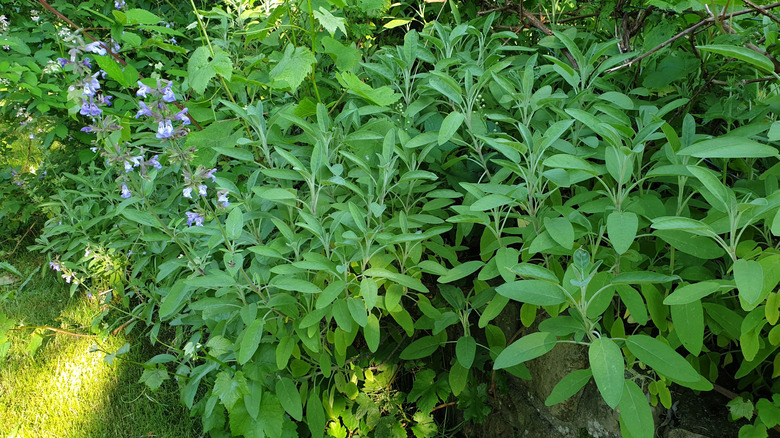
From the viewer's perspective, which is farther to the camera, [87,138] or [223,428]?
[87,138]

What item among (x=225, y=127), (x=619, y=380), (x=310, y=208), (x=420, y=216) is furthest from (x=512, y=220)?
(x=225, y=127)

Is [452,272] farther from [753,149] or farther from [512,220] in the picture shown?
[753,149]

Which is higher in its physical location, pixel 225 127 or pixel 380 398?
pixel 225 127

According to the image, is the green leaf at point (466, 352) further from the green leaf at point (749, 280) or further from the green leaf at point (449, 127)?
the green leaf at point (749, 280)

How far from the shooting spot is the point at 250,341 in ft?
4.67

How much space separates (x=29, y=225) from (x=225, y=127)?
2.99 metres

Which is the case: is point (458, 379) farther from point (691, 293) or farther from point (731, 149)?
point (731, 149)

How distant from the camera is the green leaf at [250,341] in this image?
4.60 ft

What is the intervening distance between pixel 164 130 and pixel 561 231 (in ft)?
3.72

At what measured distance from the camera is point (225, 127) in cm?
182

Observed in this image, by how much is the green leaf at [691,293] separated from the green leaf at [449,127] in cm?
68

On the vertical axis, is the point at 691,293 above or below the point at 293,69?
below

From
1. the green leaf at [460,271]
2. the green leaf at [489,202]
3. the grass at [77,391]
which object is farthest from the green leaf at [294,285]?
the grass at [77,391]

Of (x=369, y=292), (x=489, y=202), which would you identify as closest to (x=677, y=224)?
(x=489, y=202)
